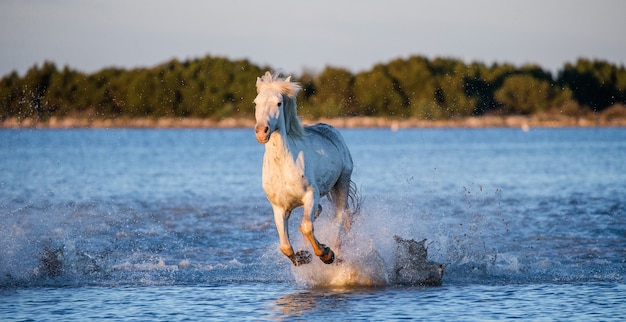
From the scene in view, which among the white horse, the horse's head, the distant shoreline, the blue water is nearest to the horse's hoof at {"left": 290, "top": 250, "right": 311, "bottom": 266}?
the white horse

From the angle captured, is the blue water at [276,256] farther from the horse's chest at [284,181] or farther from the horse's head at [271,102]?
the horse's head at [271,102]

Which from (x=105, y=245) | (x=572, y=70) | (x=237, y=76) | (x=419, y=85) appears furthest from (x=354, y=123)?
(x=105, y=245)

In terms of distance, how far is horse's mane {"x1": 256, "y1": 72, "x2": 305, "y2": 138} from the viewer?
10.4m

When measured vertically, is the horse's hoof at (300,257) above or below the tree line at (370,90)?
below

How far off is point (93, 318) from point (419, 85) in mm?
112828

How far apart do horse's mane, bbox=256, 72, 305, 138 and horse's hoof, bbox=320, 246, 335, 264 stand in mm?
1324

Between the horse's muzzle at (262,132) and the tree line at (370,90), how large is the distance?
98.1 meters

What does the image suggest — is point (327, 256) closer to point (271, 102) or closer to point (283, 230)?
point (283, 230)

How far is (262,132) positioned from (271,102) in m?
0.58

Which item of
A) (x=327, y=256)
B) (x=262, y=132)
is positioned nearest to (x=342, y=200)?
(x=327, y=256)

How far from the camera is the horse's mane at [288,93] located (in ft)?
34.2

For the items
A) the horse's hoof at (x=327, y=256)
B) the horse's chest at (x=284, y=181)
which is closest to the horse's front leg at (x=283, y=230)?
the horse's chest at (x=284, y=181)

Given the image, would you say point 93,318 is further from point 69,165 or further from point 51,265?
point 69,165

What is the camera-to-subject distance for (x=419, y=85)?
121m
